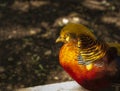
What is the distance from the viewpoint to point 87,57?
155cm

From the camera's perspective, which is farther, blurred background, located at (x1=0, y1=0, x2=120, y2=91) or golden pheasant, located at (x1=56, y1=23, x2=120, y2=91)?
blurred background, located at (x1=0, y1=0, x2=120, y2=91)

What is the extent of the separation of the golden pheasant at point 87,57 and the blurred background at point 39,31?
1602mm

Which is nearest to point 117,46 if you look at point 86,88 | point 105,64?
point 105,64

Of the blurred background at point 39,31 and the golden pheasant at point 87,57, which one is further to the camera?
the blurred background at point 39,31

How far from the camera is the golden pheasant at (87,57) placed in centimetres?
153

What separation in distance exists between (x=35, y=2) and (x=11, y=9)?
1.02ft

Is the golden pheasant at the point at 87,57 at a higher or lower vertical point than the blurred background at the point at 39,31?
higher

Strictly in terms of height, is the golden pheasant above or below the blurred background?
above

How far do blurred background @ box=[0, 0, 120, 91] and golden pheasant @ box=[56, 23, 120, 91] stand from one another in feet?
5.26

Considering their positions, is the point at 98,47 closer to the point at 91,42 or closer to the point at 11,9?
the point at 91,42

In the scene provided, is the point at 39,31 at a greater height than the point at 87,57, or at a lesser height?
lesser

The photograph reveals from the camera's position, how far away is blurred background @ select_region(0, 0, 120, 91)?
3.24 meters

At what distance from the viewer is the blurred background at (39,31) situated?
324 centimetres

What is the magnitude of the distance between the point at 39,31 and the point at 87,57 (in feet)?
7.39
